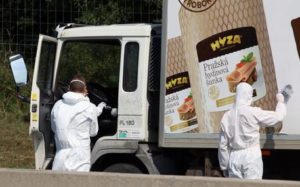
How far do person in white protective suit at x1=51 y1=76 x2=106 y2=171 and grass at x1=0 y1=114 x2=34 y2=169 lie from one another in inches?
221

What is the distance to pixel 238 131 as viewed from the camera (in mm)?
7859

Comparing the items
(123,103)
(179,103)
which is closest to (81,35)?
(123,103)

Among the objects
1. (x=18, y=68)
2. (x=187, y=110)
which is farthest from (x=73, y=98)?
(x=187, y=110)

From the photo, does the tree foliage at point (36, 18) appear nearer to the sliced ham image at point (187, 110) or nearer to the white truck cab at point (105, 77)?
the white truck cab at point (105, 77)

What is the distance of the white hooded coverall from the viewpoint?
8.43 metres

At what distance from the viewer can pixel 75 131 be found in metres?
8.47

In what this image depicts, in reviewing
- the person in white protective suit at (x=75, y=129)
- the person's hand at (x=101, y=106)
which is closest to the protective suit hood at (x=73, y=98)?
the person in white protective suit at (x=75, y=129)

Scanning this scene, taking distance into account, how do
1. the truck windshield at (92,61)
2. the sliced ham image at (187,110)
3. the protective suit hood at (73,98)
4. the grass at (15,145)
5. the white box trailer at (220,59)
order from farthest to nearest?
the grass at (15,145), the truck windshield at (92,61), the protective suit hood at (73,98), the sliced ham image at (187,110), the white box trailer at (220,59)

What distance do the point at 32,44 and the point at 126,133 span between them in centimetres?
1203

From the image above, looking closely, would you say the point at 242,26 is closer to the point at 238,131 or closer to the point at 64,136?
the point at 238,131

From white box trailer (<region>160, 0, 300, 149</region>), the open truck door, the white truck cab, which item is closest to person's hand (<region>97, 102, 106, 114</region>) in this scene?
the white truck cab

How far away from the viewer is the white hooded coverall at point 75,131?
8430mm

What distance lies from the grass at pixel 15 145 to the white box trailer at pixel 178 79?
497 cm

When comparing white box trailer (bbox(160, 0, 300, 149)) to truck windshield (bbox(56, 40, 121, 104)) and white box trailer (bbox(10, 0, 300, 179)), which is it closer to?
white box trailer (bbox(10, 0, 300, 179))
